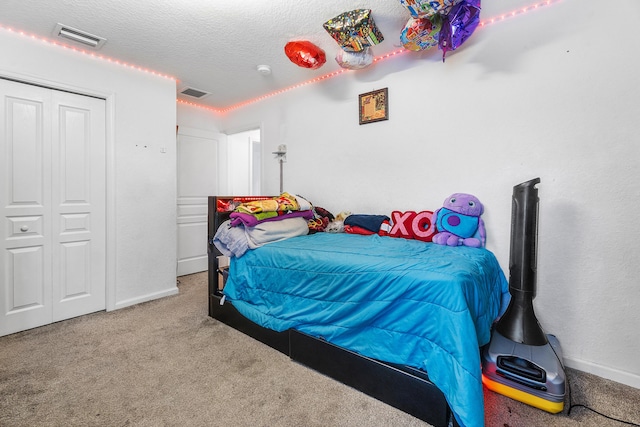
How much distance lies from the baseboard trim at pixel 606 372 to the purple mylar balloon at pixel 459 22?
2.20m

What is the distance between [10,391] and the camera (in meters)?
1.61

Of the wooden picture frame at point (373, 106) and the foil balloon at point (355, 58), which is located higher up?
the foil balloon at point (355, 58)

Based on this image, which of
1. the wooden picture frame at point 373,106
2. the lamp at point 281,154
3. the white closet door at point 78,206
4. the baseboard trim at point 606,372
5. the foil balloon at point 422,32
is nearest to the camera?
the baseboard trim at point 606,372

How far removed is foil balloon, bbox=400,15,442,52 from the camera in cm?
194

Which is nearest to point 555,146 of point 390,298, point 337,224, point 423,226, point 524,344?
point 423,226

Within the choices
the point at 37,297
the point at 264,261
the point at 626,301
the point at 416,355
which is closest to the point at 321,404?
the point at 416,355

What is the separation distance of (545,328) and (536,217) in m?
0.83

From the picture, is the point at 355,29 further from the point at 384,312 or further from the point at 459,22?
the point at 384,312

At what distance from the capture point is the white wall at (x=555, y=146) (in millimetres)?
1728

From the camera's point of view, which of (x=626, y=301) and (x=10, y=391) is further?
(x=626, y=301)

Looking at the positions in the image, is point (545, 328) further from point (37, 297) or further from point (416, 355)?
point (37, 297)

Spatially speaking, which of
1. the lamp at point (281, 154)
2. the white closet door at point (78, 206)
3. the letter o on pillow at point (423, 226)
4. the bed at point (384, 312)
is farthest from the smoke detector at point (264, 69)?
the letter o on pillow at point (423, 226)

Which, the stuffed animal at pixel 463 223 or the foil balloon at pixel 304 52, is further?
the foil balloon at pixel 304 52

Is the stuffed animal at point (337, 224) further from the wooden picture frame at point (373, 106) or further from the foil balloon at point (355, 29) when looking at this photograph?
the foil balloon at point (355, 29)
